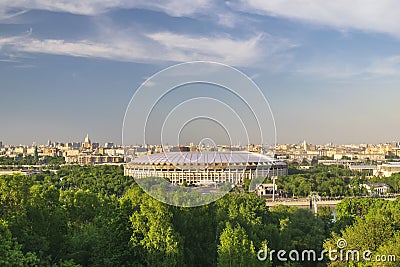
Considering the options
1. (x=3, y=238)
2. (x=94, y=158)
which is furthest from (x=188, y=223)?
(x=94, y=158)

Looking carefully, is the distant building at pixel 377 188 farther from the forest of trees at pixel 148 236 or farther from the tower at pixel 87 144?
the tower at pixel 87 144

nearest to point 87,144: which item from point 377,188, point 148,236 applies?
point 377,188

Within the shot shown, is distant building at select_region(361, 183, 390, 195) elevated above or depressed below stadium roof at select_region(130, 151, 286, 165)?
below

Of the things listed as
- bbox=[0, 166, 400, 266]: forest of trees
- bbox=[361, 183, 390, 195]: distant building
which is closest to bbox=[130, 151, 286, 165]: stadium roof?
bbox=[0, 166, 400, 266]: forest of trees

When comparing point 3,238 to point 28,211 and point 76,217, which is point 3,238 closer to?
point 28,211

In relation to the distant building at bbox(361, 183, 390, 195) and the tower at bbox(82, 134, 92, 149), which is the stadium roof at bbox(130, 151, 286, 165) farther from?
the tower at bbox(82, 134, 92, 149)

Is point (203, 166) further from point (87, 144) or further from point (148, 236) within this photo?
point (87, 144)

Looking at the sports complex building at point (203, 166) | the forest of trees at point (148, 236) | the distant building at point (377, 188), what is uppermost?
the sports complex building at point (203, 166)

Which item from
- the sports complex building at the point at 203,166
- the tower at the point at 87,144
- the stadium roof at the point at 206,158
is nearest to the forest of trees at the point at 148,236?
the sports complex building at the point at 203,166
